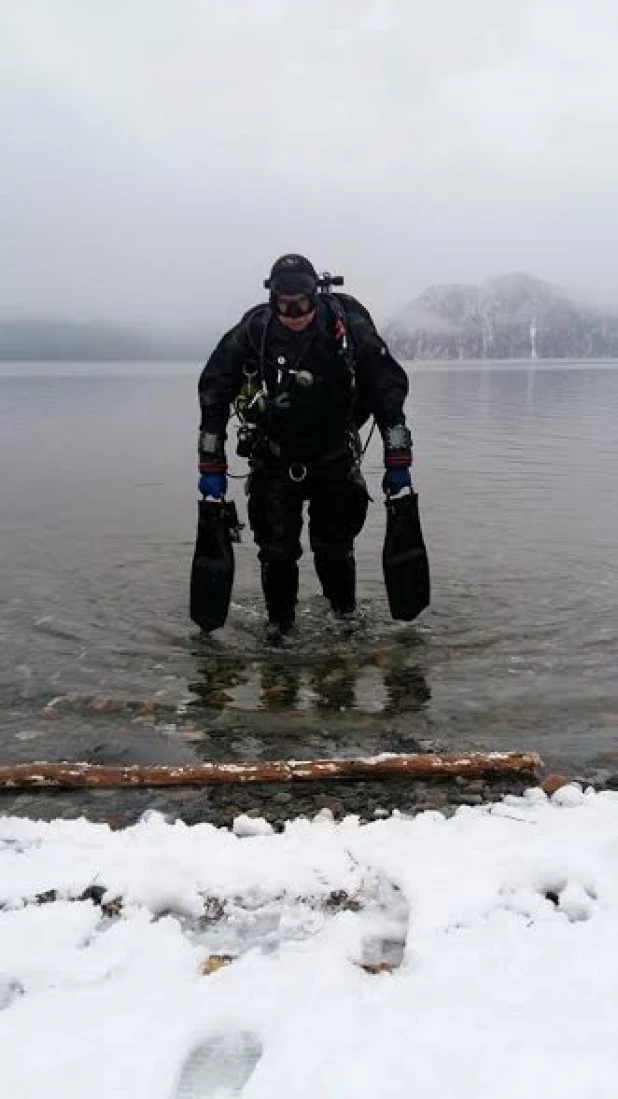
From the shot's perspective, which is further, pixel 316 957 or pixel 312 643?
pixel 312 643

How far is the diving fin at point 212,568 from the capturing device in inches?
255

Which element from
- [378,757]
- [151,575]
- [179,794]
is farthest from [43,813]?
[151,575]

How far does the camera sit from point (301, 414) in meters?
6.23

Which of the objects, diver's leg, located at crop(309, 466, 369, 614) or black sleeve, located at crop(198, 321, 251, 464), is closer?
black sleeve, located at crop(198, 321, 251, 464)

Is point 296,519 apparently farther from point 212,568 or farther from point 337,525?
point 212,568

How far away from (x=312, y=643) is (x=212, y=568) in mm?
1007

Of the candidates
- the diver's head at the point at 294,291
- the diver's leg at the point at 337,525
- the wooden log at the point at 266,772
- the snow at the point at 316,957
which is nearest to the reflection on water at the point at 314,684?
the diver's leg at the point at 337,525

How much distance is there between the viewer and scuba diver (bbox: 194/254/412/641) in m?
6.10

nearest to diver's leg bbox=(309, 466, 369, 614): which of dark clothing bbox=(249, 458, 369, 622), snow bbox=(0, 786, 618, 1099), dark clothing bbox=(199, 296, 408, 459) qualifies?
dark clothing bbox=(249, 458, 369, 622)

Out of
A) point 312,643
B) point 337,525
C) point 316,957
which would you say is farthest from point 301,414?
point 316,957

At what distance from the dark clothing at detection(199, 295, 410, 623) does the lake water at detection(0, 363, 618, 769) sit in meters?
0.92

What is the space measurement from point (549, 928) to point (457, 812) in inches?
37.8

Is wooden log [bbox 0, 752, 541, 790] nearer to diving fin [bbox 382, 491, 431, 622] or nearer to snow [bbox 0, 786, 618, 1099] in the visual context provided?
snow [bbox 0, 786, 618, 1099]

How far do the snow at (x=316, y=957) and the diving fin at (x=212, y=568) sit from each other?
315 cm
